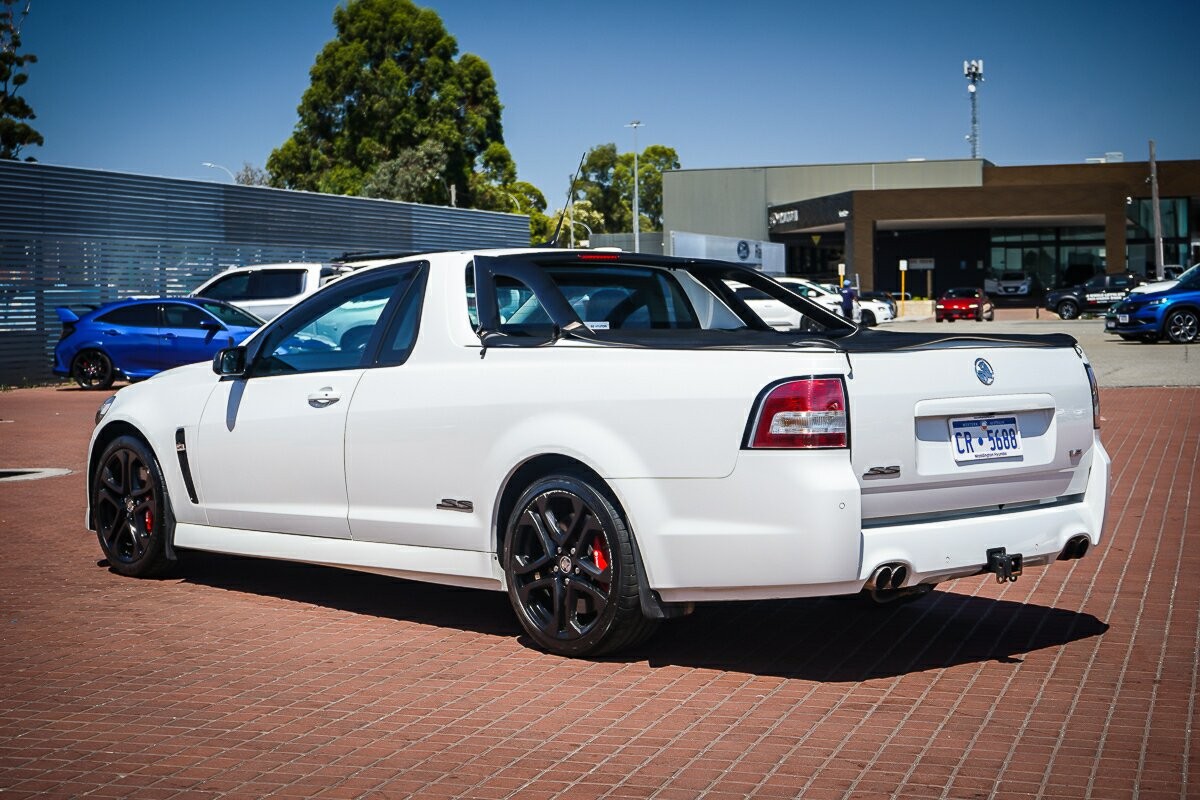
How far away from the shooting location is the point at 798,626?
668 cm

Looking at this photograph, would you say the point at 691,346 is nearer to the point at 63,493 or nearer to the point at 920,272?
the point at 63,493

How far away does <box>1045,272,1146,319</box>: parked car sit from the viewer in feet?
170

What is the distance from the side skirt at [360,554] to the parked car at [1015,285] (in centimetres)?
7332

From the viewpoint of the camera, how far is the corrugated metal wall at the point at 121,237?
27844mm

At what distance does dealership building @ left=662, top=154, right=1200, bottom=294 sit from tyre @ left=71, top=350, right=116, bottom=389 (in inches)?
2044

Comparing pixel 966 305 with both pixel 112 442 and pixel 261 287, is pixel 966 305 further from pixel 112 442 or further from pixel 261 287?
pixel 112 442

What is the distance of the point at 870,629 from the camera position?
6.60 meters

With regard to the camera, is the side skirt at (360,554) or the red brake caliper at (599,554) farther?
the side skirt at (360,554)

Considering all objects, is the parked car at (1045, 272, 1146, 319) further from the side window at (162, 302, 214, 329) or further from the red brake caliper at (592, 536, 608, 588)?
the red brake caliper at (592, 536, 608, 588)

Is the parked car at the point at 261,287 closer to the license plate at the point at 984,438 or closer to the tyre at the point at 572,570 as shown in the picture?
the tyre at the point at 572,570

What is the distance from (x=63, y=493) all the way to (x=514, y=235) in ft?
129

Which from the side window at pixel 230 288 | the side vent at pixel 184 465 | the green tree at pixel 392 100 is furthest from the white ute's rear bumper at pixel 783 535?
the green tree at pixel 392 100

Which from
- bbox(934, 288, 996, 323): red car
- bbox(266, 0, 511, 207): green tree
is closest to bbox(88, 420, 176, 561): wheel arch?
bbox(934, 288, 996, 323): red car

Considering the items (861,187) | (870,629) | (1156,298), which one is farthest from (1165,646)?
(861,187)
